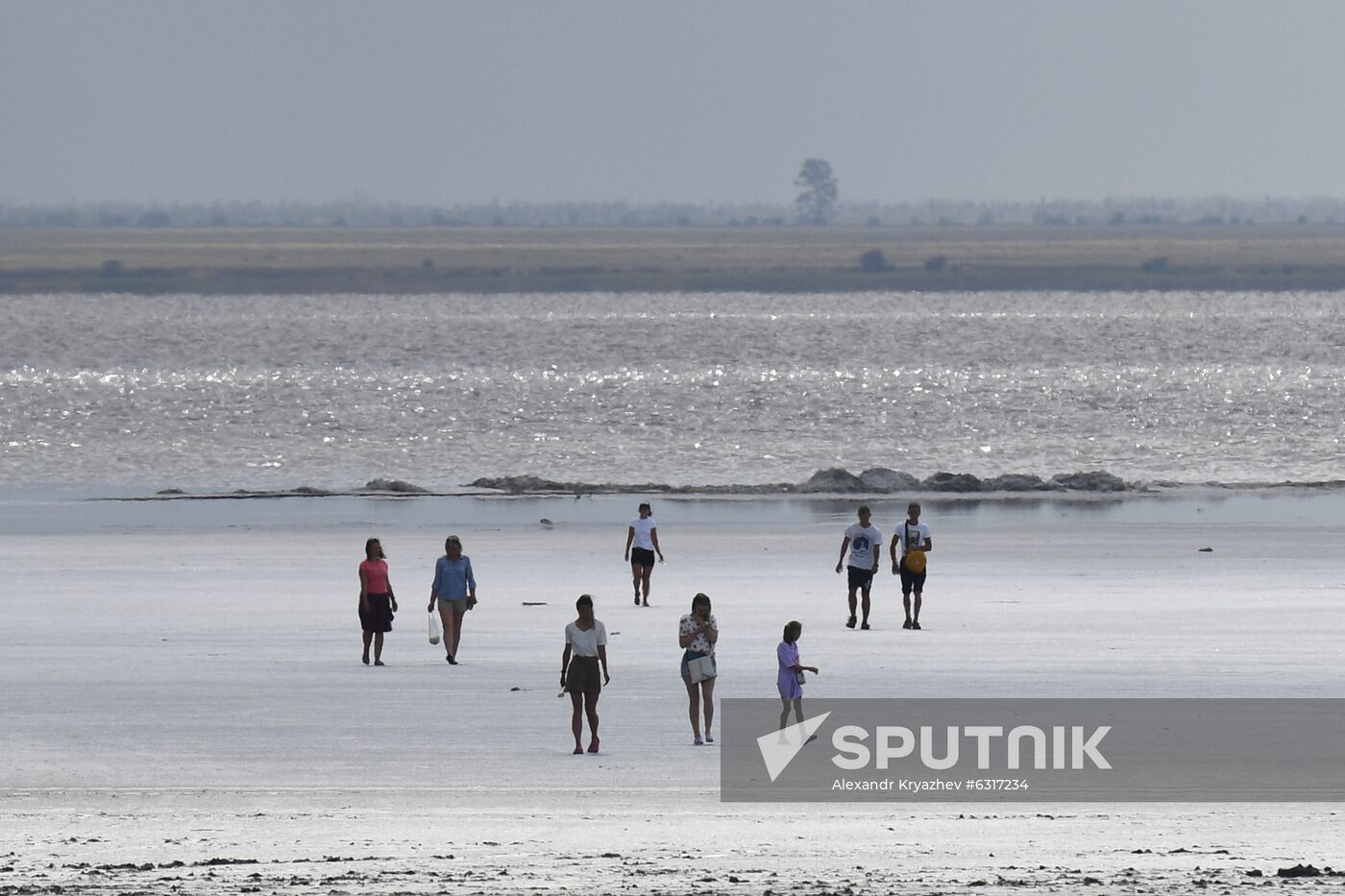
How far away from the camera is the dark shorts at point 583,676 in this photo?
17.4m

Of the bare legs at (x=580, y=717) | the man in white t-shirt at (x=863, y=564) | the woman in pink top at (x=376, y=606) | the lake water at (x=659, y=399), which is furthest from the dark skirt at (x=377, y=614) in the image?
the lake water at (x=659, y=399)

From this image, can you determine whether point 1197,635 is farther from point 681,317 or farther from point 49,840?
point 681,317

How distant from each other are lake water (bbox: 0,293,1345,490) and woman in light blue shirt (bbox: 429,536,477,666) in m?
25.2

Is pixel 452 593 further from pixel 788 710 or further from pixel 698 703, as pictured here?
pixel 788 710

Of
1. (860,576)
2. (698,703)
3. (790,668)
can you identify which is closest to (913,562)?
(860,576)

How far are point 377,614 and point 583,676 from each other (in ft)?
16.8

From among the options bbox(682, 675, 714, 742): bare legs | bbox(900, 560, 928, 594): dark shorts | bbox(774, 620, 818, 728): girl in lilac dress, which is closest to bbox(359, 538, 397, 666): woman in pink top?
bbox(682, 675, 714, 742): bare legs

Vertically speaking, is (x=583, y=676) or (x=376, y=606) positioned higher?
(x=583, y=676)

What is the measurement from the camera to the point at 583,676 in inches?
685

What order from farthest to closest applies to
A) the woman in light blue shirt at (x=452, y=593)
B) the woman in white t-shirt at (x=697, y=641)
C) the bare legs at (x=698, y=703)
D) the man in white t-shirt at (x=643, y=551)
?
the man in white t-shirt at (x=643, y=551) < the woman in light blue shirt at (x=452, y=593) < the bare legs at (x=698, y=703) < the woman in white t-shirt at (x=697, y=641)

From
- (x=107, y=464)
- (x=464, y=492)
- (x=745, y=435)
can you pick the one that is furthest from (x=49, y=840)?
(x=745, y=435)

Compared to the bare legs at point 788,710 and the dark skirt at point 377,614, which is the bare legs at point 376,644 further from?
the bare legs at point 788,710

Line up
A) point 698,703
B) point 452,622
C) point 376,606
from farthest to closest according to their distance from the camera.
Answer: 1. point 452,622
2. point 376,606
3. point 698,703

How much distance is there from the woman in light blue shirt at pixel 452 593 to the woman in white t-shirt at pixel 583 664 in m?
4.90
